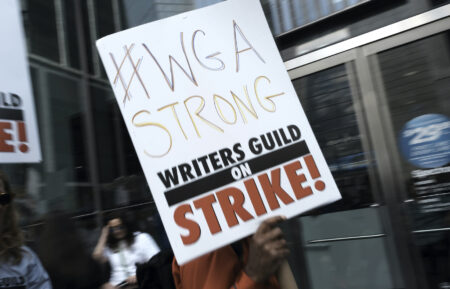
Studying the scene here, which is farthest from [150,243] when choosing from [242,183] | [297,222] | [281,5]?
[242,183]

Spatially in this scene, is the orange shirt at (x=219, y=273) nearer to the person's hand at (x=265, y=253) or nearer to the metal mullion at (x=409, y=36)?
the person's hand at (x=265, y=253)

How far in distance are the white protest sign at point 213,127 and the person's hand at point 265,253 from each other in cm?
5

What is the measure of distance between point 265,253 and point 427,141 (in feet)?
9.05

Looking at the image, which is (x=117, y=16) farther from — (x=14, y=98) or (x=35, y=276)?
(x=35, y=276)

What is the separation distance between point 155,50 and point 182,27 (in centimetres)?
12

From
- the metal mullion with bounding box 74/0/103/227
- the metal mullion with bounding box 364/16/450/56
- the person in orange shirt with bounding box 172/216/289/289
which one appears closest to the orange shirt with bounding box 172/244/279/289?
the person in orange shirt with bounding box 172/216/289/289

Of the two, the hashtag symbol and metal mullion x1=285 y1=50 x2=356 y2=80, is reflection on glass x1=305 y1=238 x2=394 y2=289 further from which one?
the hashtag symbol

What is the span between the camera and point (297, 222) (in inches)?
164

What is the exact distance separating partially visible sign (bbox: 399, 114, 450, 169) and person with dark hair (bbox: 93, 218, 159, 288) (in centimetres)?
265

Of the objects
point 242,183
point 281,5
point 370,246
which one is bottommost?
point 370,246

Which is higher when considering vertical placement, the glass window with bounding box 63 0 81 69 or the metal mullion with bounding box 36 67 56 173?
the glass window with bounding box 63 0 81 69

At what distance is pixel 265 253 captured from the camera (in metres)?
1.08

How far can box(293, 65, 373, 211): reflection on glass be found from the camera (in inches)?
147

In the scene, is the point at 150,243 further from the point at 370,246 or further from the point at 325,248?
the point at 370,246
